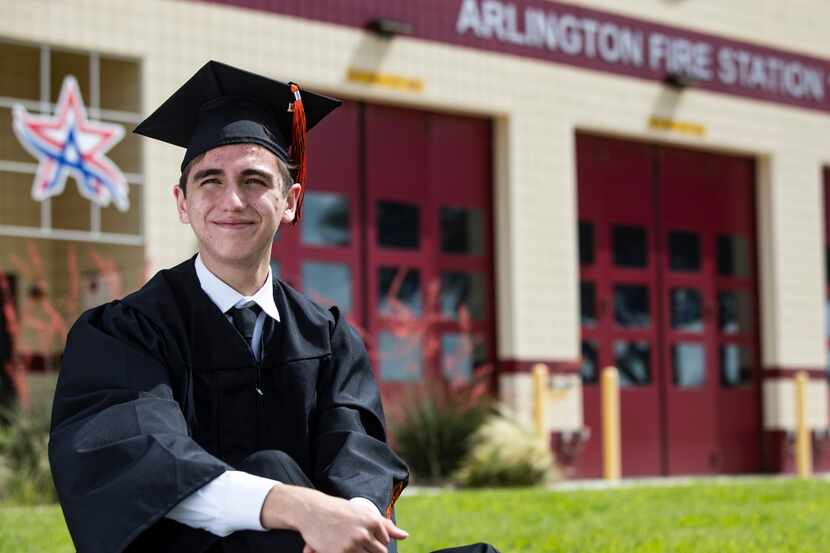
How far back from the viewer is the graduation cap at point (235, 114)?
303 cm

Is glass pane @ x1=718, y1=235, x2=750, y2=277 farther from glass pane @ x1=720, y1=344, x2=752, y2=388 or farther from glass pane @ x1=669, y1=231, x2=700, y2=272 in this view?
glass pane @ x1=720, y1=344, x2=752, y2=388

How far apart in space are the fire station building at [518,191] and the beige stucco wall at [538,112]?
0.08 feet

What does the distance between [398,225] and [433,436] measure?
2.35 metres

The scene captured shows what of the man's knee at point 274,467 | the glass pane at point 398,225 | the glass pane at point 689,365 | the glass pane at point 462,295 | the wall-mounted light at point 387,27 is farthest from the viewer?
the glass pane at point 689,365

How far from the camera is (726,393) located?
15312 millimetres

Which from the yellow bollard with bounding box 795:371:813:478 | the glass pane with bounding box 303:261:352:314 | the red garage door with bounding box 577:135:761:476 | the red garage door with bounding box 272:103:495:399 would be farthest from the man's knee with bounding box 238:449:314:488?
the yellow bollard with bounding box 795:371:813:478

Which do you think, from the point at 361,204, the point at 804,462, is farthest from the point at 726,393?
the point at 361,204

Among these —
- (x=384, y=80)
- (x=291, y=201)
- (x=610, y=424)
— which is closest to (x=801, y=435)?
(x=610, y=424)

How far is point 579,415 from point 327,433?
10.9m

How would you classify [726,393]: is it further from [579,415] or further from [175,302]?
[175,302]

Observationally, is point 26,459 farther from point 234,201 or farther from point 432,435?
point 234,201

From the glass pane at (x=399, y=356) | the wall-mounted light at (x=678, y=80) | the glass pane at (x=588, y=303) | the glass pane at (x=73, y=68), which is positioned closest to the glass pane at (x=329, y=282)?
the glass pane at (x=399, y=356)

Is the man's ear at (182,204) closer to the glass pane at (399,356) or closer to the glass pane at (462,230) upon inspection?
the glass pane at (399,356)

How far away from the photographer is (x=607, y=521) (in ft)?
25.0
